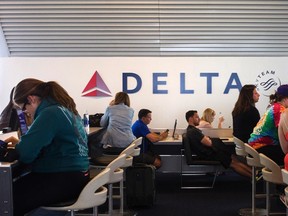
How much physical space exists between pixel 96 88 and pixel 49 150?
13.8 feet

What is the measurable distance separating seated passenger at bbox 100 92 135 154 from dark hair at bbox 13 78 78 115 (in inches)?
87.2

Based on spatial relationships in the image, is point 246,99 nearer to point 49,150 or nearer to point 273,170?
point 273,170

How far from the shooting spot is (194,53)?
6.25 m

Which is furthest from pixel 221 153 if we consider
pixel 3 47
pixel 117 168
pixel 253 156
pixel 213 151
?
pixel 3 47

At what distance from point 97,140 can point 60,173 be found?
7.78ft

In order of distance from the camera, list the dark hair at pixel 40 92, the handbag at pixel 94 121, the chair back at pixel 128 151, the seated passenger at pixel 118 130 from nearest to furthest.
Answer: the dark hair at pixel 40 92
the chair back at pixel 128 151
the seated passenger at pixel 118 130
the handbag at pixel 94 121

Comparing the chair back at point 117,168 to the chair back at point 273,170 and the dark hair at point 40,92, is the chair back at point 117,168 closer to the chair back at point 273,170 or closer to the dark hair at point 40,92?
the dark hair at point 40,92

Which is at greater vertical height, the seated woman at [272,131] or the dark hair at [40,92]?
the dark hair at [40,92]

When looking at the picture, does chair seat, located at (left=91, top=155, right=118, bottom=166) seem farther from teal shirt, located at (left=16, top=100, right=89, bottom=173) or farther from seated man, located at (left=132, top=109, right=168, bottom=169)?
teal shirt, located at (left=16, top=100, right=89, bottom=173)

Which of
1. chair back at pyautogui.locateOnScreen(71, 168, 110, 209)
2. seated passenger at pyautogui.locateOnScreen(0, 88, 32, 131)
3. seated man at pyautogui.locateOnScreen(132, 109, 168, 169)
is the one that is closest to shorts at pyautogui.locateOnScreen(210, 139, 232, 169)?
seated man at pyautogui.locateOnScreen(132, 109, 168, 169)

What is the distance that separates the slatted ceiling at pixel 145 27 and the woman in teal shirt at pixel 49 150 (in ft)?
11.4

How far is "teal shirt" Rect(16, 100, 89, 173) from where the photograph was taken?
217cm

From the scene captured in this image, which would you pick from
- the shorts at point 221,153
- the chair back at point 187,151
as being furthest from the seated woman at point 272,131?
the chair back at point 187,151

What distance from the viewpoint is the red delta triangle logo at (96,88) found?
6.45 m
